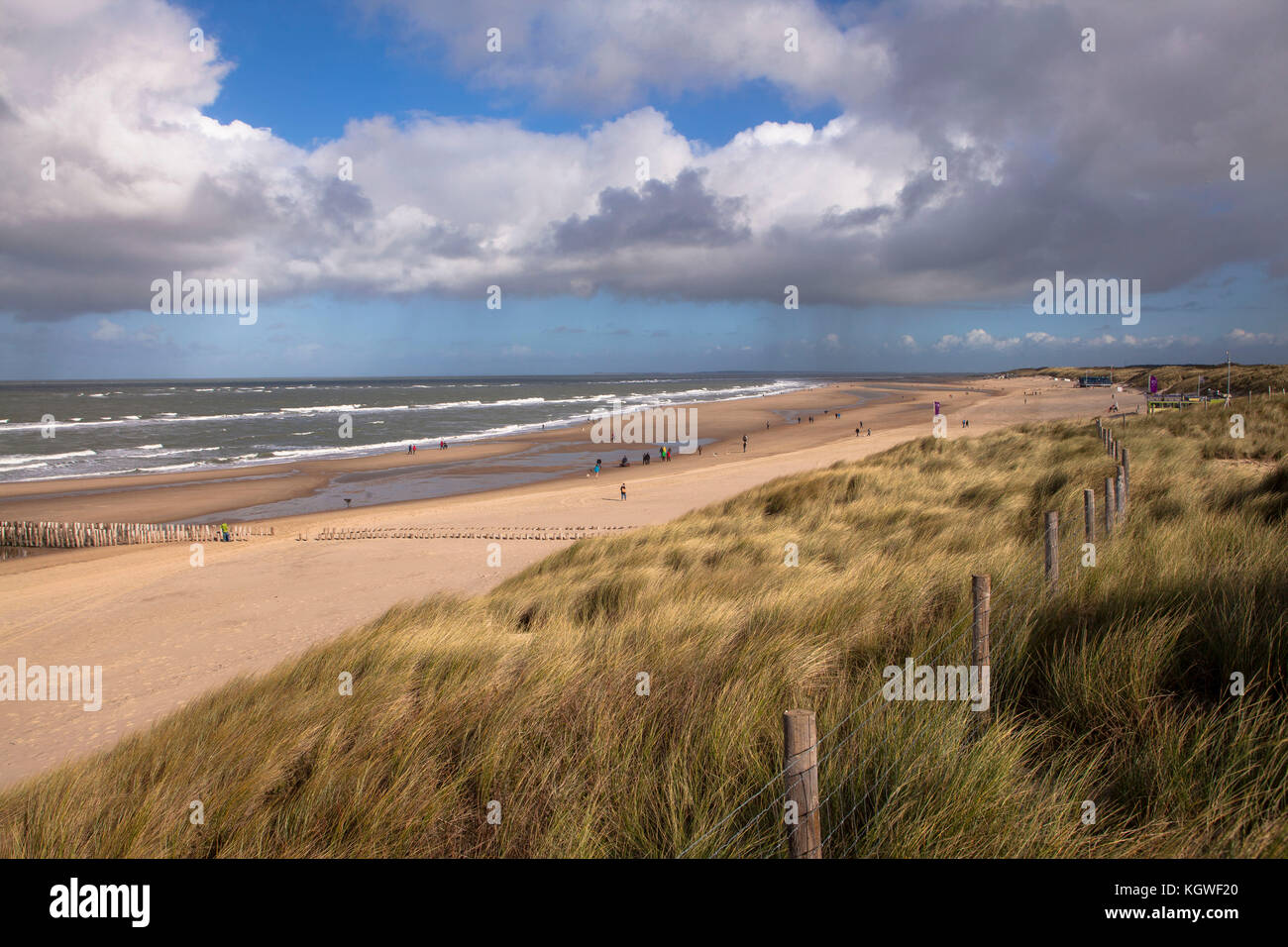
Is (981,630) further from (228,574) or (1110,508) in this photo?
(228,574)

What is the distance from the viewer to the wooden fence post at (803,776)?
213cm

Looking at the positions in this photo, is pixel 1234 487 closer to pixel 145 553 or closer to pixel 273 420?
pixel 145 553

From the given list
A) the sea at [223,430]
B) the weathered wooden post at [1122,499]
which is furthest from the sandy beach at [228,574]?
the weathered wooden post at [1122,499]

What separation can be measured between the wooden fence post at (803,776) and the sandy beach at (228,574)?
771 cm

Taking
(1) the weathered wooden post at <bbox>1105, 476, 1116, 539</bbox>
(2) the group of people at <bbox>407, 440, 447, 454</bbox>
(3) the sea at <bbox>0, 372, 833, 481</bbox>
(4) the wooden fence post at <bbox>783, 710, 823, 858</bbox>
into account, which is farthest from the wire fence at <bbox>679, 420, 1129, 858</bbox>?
(2) the group of people at <bbox>407, 440, 447, 454</bbox>

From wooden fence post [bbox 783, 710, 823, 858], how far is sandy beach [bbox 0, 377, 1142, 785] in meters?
7.71

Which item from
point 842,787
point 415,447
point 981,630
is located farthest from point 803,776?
point 415,447

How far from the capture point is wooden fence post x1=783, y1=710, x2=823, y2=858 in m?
2.13

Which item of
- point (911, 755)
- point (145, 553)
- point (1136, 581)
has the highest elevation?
point (1136, 581)

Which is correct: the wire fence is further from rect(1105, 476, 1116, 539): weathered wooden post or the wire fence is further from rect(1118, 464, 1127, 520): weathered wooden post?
rect(1118, 464, 1127, 520): weathered wooden post
